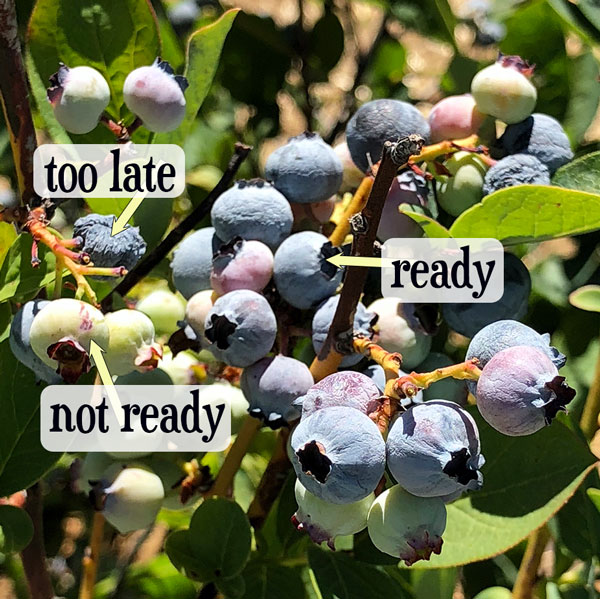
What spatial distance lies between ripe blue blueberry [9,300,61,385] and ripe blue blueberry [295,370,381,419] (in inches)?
8.4

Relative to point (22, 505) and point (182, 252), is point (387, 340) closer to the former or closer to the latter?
point (182, 252)

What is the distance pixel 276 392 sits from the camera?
660 mm

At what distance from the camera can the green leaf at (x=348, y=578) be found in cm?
76

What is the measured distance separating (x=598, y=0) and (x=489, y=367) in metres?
0.61

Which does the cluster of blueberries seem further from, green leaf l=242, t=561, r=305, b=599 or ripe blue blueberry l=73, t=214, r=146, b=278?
green leaf l=242, t=561, r=305, b=599

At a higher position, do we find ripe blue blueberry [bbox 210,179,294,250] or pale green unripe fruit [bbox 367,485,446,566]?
ripe blue blueberry [bbox 210,179,294,250]

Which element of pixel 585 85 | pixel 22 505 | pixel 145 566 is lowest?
pixel 145 566

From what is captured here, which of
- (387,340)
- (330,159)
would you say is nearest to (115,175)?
(330,159)

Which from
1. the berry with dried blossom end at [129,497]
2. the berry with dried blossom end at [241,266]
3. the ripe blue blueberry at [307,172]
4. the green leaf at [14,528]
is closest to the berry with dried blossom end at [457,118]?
the ripe blue blueberry at [307,172]

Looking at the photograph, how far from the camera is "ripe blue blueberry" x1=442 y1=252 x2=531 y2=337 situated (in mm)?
726

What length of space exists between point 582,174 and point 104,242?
415 mm

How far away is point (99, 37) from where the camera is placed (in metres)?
0.83

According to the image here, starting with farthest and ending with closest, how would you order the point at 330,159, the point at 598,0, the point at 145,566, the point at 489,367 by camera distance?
the point at 145,566, the point at 598,0, the point at 330,159, the point at 489,367

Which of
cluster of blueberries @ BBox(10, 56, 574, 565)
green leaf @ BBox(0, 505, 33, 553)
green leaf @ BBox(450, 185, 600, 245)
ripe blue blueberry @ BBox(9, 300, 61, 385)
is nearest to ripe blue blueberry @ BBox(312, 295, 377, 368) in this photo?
cluster of blueberries @ BBox(10, 56, 574, 565)
